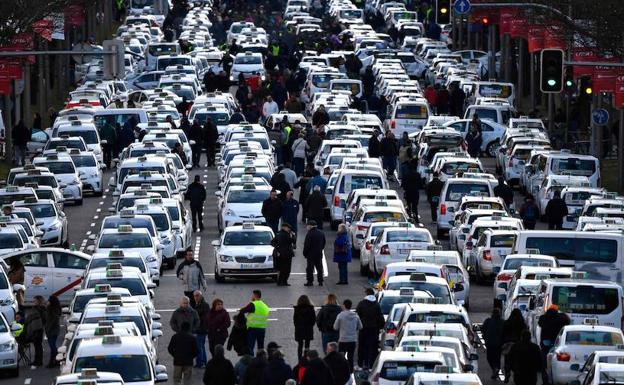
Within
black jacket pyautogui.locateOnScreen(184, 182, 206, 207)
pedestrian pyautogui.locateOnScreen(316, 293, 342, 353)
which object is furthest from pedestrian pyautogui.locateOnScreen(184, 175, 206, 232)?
pedestrian pyautogui.locateOnScreen(316, 293, 342, 353)

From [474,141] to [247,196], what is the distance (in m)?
15.0

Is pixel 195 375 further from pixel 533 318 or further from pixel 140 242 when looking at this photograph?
pixel 140 242

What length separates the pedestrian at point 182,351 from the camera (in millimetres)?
35875

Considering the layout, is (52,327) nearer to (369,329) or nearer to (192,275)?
(192,275)

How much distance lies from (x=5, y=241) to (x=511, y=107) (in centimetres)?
2874

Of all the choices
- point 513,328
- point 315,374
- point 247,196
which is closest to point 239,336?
point 513,328

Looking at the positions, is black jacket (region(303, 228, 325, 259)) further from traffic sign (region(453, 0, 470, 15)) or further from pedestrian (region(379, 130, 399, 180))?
traffic sign (region(453, 0, 470, 15))

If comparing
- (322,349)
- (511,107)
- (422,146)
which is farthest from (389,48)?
(322,349)

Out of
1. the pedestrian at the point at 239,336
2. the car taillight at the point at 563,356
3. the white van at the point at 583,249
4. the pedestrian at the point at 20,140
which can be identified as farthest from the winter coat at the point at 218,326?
the pedestrian at the point at 20,140

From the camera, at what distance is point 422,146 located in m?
65.8

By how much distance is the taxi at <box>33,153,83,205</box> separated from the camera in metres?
61.2

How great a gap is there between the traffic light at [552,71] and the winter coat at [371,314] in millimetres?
9607

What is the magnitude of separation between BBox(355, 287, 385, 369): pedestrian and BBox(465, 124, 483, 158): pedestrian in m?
30.9

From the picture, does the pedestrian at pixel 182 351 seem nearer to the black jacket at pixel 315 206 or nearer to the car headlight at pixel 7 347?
the car headlight at pixel 7 347
